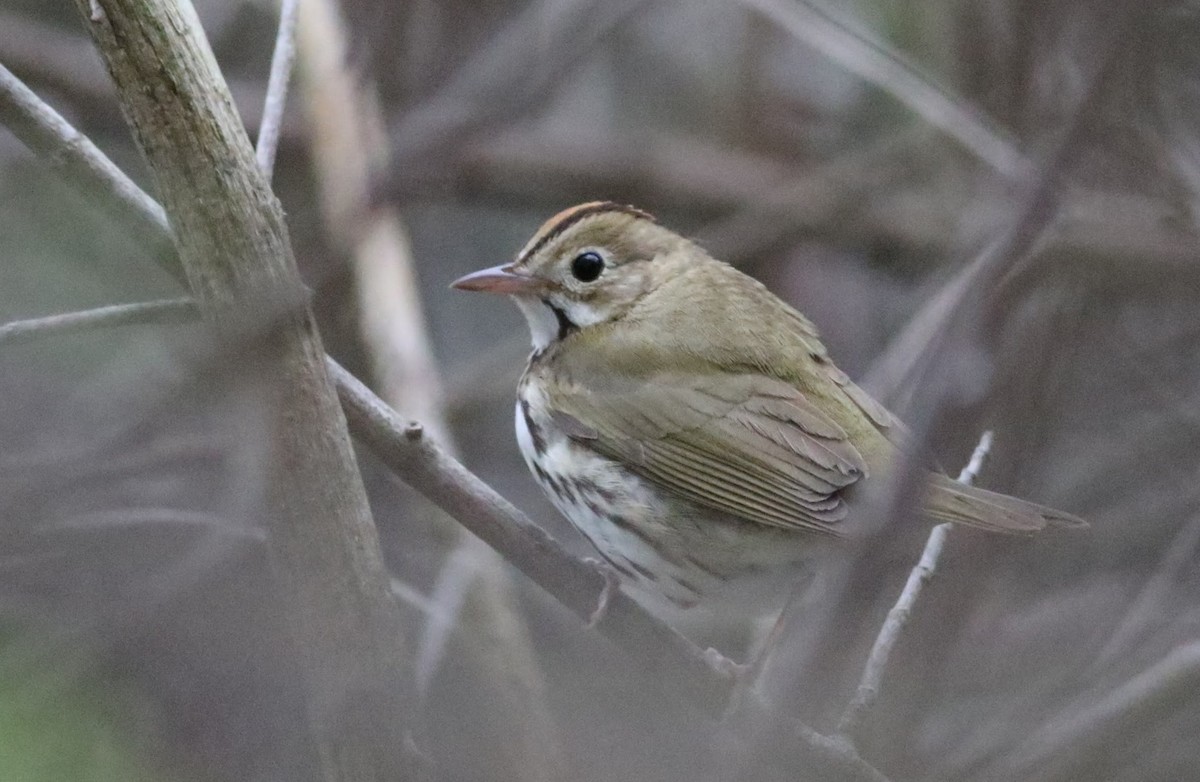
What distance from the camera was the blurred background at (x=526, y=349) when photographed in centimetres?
236

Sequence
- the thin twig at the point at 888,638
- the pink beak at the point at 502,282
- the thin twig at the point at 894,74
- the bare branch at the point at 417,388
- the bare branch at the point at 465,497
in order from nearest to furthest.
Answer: the bare branch at the point at 465,497 < the thin twig at the point at 888,638 < the bare branch at the point at 417,388 < the pink beak at the point at 502,282 < the thin twig at the point at 894,74

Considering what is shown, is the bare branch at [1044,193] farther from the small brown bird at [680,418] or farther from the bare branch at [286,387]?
the small brown bird at [680,418]

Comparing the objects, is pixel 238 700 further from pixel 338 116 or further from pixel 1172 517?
pixel 338 116

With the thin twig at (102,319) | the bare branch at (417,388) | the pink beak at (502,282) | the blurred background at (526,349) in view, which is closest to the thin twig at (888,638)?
the blurred background at (526,349)

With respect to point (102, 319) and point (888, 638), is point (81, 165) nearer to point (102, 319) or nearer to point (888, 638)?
point (102, 319)

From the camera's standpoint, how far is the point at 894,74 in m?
4.76

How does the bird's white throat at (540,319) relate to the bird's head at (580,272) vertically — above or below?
below

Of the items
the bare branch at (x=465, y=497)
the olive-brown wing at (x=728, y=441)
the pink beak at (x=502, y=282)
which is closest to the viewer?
the bare branch at (x=465, y=497)

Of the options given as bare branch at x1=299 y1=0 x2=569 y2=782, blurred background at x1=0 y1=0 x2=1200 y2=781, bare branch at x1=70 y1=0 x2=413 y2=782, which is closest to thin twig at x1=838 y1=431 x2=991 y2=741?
blurred background at x1=0 y1=0 x2=1200 y2=781

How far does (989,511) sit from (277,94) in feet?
5.25

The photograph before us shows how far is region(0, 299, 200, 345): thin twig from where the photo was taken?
242 centimetres

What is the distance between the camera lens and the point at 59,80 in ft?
18.0

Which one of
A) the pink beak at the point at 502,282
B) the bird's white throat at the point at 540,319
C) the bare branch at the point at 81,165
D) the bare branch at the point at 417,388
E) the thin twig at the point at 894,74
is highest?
the thin twig at the point at 894,74

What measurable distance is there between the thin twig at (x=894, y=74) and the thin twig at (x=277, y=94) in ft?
6.40
